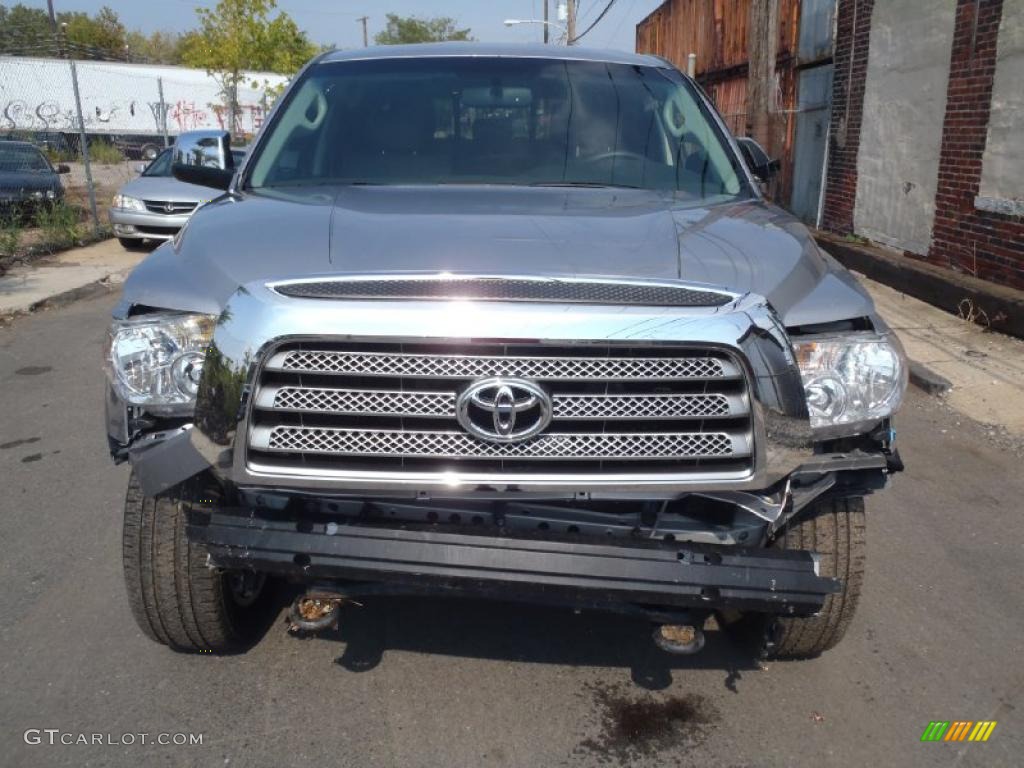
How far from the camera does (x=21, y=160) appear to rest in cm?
1523

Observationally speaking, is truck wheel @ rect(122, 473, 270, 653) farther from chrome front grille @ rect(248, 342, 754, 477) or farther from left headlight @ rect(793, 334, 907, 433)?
left headlight @ rect(793, 334, 907, 433)

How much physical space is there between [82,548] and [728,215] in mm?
3089

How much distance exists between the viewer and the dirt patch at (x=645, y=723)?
2.77m

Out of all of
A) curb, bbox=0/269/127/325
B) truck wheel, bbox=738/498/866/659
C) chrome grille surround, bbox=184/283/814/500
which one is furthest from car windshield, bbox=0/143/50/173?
truck wheel, bbox=738/498/866/659

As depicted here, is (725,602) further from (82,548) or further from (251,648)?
(82,548)

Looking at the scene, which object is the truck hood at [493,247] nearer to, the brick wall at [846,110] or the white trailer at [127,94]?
the brick wall at [846,110]

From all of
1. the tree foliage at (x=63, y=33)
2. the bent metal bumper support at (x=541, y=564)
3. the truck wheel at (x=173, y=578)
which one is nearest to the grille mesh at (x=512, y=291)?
the bent metal bumper support at (x=541, y=564)

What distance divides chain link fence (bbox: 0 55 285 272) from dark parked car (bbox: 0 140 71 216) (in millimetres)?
1725

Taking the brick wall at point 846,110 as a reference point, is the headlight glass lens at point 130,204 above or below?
below

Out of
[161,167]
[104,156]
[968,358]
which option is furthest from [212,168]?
[104,156]

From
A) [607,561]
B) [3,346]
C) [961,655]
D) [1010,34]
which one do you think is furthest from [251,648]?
[1010,34]

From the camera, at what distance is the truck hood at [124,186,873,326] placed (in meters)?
2.39

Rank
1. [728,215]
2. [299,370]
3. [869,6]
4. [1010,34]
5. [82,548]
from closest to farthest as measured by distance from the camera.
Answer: [299,370] < [728,215] < [82,548] < [1010,34] < [869,6]

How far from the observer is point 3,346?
820cm
